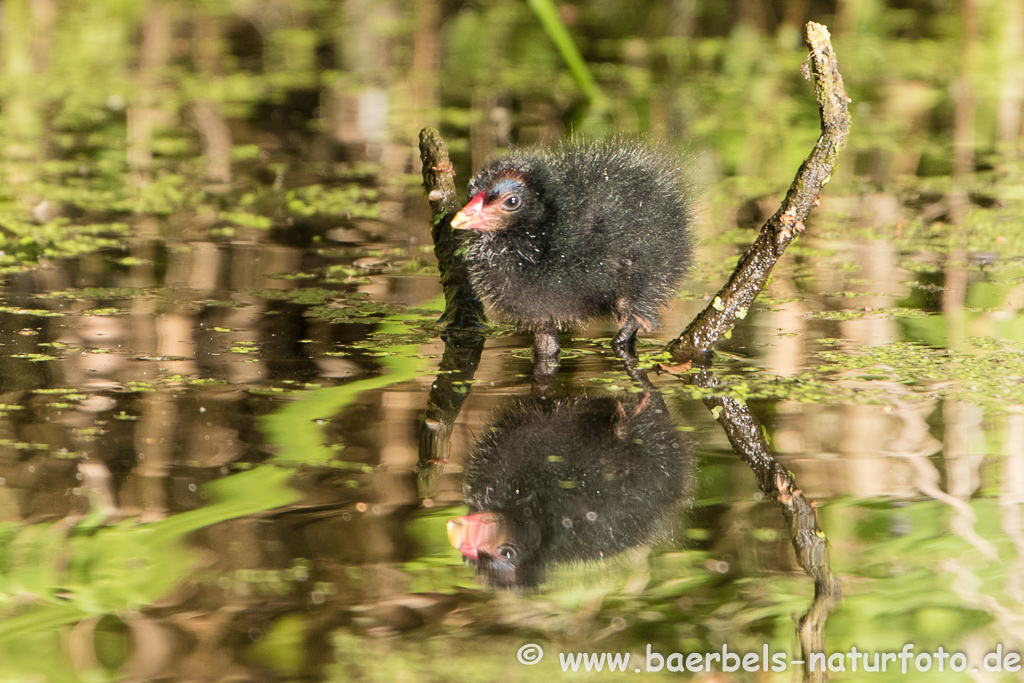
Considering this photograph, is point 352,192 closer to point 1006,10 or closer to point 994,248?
point 994,248

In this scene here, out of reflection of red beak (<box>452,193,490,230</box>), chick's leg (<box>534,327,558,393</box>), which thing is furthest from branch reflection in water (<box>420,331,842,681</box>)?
reflection of red beak (<box>452,193,490,230</box>)

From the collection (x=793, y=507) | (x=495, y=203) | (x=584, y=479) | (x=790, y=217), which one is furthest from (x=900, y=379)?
(x=495, y=203)

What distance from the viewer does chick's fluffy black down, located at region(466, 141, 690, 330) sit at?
12.8 feet

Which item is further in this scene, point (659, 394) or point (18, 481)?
point (659, 394)

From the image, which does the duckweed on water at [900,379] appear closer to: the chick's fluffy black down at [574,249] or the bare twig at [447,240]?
the chick's fluffy black down at [574,249]

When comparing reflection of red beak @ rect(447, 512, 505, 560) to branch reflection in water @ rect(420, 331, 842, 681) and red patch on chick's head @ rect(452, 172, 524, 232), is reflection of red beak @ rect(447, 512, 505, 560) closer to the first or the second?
branch reflection in water @ rect(420, 331, 842, 681)

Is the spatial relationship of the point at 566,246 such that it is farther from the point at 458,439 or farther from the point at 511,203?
the point at 458,439

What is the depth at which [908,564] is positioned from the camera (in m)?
2.66

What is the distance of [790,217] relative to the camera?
367cm

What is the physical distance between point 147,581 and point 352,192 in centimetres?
398

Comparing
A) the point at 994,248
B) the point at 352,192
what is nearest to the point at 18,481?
the point at 352,192

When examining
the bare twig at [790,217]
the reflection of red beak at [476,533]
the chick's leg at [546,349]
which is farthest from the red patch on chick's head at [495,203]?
the reflection of red beak at [476,533]

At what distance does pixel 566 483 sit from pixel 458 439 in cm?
42

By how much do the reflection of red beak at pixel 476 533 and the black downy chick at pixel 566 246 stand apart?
1.19 m
